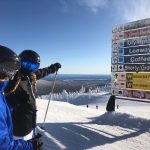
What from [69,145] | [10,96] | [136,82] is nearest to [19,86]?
[10,96]

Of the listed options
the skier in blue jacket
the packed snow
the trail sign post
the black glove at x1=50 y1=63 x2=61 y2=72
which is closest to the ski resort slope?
the packed snow

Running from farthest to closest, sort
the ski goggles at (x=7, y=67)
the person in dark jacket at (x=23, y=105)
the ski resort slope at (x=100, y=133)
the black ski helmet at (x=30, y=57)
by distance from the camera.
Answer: the ski resort slope at (x=100, y=133), the black ski helmet at (x=30, y=57), the person in dark jacket at (x=23, y=105), the ski goggles at (x=7, y=67)

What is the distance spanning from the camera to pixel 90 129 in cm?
1016

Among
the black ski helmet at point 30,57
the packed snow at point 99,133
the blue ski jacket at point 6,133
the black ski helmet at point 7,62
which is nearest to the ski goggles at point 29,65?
the black ski helmet at point 30,57

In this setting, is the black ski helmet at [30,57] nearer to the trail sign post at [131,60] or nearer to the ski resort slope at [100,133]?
the ski resort slope at [100,133]

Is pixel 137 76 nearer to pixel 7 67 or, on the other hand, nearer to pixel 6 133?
pixel 7 67

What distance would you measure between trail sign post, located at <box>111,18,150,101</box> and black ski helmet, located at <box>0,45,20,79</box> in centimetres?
1020

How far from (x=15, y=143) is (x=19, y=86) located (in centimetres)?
247

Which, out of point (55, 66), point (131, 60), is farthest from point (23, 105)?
point (131, 60)

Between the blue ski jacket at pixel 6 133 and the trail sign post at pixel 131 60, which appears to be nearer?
the blue ski jacket at pixel 6 133

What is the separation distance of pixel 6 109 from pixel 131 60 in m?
11.1

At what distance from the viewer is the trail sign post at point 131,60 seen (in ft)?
41.2

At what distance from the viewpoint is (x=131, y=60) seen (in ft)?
43.4

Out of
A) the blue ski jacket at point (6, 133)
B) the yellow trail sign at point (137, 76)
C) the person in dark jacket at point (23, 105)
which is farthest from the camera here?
the yellow trail sign at point (137, 76)
